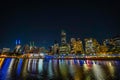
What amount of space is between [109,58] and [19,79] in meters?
77.7

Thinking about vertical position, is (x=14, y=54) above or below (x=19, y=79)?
above

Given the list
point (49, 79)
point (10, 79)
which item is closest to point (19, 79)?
point (10, 79)

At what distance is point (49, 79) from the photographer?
37000 millimetres

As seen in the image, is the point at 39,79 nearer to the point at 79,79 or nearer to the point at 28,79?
the point at 28,79

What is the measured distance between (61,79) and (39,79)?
3.80 m

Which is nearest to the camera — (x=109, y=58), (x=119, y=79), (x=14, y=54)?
(x=119, y=79)

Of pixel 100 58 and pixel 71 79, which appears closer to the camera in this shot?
pixel 71 79

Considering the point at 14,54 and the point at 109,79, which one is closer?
the point at 109,79

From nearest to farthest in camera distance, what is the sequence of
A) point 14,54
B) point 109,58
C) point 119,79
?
point 119,79 < point 109,58 < point 14,54

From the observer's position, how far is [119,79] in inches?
1398

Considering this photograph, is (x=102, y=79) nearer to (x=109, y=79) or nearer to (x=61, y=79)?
(x=109, y=79)

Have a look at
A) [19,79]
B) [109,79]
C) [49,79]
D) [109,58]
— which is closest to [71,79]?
[49,79]

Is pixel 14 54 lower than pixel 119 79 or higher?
higher

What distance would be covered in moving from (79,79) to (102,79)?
390 cm
